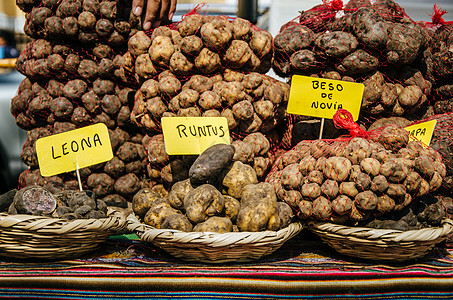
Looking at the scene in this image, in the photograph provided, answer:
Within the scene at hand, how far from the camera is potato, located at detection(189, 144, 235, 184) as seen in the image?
1.55 meters

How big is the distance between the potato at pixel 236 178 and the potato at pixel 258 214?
0.33 ft

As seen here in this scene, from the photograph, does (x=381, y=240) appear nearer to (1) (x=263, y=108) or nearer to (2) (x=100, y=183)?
(1) (x=263, y=108)

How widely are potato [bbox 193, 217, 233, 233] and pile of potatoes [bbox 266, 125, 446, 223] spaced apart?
11.7 inches

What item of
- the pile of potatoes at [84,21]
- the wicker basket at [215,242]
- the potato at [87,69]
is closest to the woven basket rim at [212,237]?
the wicker basket at [215,242]

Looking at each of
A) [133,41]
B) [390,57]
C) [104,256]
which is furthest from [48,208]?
[390,57]

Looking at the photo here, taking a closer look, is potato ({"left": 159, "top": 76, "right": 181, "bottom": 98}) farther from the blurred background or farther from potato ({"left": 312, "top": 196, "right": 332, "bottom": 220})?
the blurred background

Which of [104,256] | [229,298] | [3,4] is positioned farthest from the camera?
[3,4]

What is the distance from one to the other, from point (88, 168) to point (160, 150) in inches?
19.4

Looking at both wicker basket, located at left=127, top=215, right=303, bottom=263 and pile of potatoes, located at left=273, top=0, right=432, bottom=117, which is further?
pile of potatoes, located at left=273, top=0, right=432, bottom=117

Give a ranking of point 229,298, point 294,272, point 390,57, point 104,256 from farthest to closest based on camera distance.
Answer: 1. point 390,57
2. point 104,256
3. point 294,272
4. point 229,298

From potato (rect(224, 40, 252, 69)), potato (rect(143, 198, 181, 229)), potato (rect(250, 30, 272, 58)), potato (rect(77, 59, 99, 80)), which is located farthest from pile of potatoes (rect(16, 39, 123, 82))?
potato (rect(143, 198, 181, 229))

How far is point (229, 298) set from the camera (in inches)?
52.2

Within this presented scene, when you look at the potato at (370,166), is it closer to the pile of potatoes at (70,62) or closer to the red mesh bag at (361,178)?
the red mesh bag at (361,178)

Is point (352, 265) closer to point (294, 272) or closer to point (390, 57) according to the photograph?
point (294, 272)
